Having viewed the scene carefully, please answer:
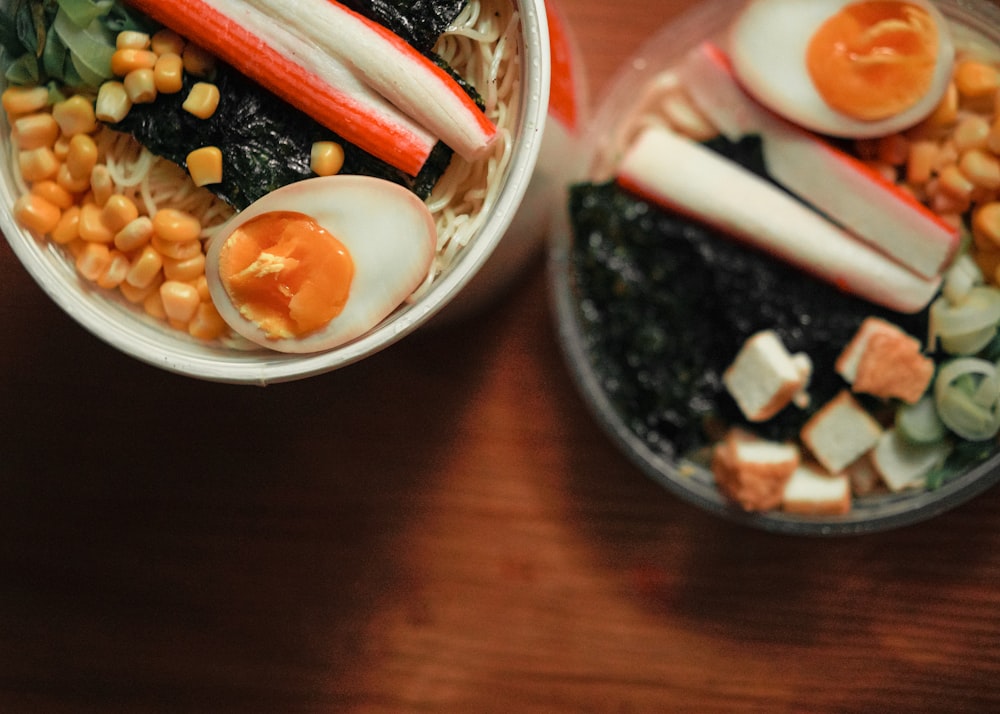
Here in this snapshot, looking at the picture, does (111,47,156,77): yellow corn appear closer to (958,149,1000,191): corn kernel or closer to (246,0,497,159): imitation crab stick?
(246,0,497,159): imitation crab stick

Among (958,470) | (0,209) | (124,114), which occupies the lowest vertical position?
(0,209)

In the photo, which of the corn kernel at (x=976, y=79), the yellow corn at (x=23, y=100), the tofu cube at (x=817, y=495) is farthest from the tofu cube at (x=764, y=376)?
the yellow corn at (x=23, y=100)

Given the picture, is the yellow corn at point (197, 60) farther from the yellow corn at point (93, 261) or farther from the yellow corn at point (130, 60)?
the yellow corn at point (93, 261)

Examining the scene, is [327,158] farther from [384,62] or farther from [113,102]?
[113,102]

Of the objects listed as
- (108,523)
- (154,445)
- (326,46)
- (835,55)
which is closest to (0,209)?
(326,46)

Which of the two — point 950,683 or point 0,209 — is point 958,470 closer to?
point 950,683

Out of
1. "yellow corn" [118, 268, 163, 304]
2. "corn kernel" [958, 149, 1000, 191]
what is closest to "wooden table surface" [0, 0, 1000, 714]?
"yellow corn" [118, 268, 163, 304]
